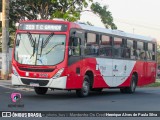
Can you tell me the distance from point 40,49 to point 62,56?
0.96 meters

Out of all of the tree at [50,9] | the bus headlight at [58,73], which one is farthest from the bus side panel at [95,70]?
the tree at [50,9]

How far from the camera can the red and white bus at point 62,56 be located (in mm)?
16609

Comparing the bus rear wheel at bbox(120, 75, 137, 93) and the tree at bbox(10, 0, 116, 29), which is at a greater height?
the tree at bbox(10, 0, 116, 29)

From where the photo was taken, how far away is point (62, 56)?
1661 cm

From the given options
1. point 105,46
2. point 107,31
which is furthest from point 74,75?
point 107,31

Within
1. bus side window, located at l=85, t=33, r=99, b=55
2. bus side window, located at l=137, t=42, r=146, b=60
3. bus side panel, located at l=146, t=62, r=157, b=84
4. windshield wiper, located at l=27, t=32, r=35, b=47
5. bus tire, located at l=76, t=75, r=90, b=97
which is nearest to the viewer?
windshield wiper, located at l=27, t=32, r=35, b=47

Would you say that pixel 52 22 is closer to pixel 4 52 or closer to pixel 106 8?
pixel 4 52

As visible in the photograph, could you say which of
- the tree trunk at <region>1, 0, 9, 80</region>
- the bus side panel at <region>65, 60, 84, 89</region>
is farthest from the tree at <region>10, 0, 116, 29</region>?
the bus side panel at <region>65, 60, 84, 89</region>

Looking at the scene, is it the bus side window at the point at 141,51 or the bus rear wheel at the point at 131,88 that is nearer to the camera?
the bus rear wheel at the point at 131,88

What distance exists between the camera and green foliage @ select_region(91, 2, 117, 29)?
3494cm

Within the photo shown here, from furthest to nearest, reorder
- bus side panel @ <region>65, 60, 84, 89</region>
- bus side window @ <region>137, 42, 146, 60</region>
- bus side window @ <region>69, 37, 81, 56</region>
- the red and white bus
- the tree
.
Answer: the tree → bus side window @ <region>137, 42, 146, 60</region> → bus side window @ <region>69, 37, 81, 56</region> → bus side panel @ <region>65, 60, 84, 89</region> → the red and white bus

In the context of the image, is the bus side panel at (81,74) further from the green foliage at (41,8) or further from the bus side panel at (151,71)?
the green foliage at (41,8)

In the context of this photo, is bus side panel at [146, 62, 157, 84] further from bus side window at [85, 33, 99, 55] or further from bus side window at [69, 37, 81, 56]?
bus side window at [69, 37, 81, 56]

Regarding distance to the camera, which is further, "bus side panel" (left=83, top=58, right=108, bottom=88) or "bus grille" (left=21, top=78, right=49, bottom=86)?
"bus side panel" (left=83, top=58, right=108, bottom=88)
